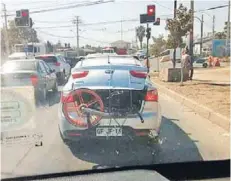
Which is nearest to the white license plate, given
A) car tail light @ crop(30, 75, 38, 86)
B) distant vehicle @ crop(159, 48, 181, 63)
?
car tail light @ crop(30, 75, 38, 86)

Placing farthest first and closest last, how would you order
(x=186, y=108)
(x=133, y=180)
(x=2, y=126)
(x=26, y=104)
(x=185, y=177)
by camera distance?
(x=186, y=108)
(x=26, y=104)
(x=2, y=126)
(x=185, y=177)
(x=133, y=180)

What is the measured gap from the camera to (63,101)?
623cm

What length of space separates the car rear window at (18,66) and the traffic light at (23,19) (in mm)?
1174

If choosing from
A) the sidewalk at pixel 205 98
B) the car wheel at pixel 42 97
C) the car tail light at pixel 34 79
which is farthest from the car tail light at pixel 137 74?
the car tail light at pixel 34 79

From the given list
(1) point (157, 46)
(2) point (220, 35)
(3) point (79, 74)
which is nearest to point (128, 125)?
(3) point (79, 74)

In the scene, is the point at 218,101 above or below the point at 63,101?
below

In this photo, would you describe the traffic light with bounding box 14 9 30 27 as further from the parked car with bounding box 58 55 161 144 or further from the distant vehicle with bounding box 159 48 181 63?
the distant vehicle with bounding box 159 48 181 63

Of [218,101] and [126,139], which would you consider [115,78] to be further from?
[218,101]

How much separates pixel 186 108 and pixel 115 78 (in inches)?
232

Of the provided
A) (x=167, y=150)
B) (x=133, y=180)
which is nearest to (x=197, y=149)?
(x=167, y=150)

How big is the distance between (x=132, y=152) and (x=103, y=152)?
0.42 m

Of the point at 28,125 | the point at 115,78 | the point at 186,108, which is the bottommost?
the point at 186,108

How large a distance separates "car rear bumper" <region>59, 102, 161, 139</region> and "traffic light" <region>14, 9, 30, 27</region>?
5.55 feet

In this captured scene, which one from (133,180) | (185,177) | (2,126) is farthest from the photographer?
(2,126)
